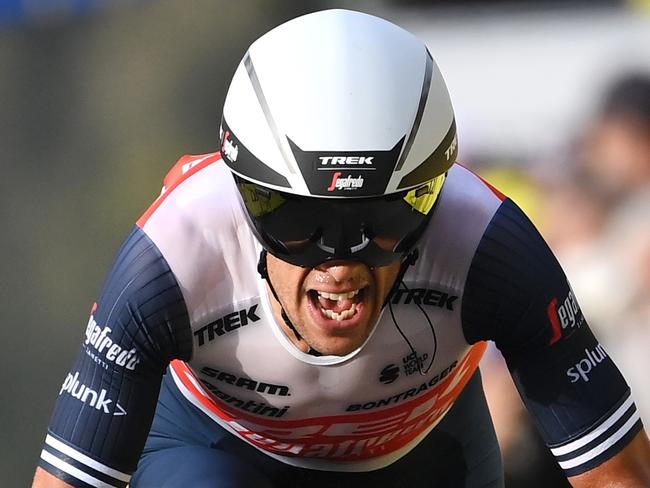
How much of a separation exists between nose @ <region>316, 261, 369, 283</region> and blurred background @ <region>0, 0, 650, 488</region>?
7.92 feet

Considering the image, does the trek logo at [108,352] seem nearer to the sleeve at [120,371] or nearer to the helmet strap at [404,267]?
the sleeve at [120,371]

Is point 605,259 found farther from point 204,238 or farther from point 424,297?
point 204,238

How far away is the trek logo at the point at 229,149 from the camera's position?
7.65ft

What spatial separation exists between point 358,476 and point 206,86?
2.68 metres

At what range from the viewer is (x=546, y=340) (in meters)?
2.48

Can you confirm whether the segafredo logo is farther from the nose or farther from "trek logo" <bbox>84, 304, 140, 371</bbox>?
"trek logo" <bbox>84, 304, 140, 371</bbox>

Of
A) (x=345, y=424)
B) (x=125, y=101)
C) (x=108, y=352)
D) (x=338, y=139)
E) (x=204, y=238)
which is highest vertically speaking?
(x=338, y=139)

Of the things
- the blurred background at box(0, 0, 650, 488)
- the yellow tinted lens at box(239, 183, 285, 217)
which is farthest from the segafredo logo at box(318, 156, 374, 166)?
the blurred background at box(0, 0, 650, 488)

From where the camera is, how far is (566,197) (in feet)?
14.5

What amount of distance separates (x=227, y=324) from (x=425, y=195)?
0.46 meters

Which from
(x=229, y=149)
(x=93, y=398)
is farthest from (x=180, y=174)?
(x=93, y=398)

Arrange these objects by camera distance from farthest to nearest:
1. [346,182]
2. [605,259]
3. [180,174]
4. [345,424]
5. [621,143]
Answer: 1. [621,143]
2. [605,259]
3. [180,174]
4. [345,424]
5. [346,182]

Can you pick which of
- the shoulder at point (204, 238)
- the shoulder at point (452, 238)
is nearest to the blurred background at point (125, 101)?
the shoulder at point (452, 238)

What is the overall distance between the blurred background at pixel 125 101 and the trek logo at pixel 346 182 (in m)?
2.50
